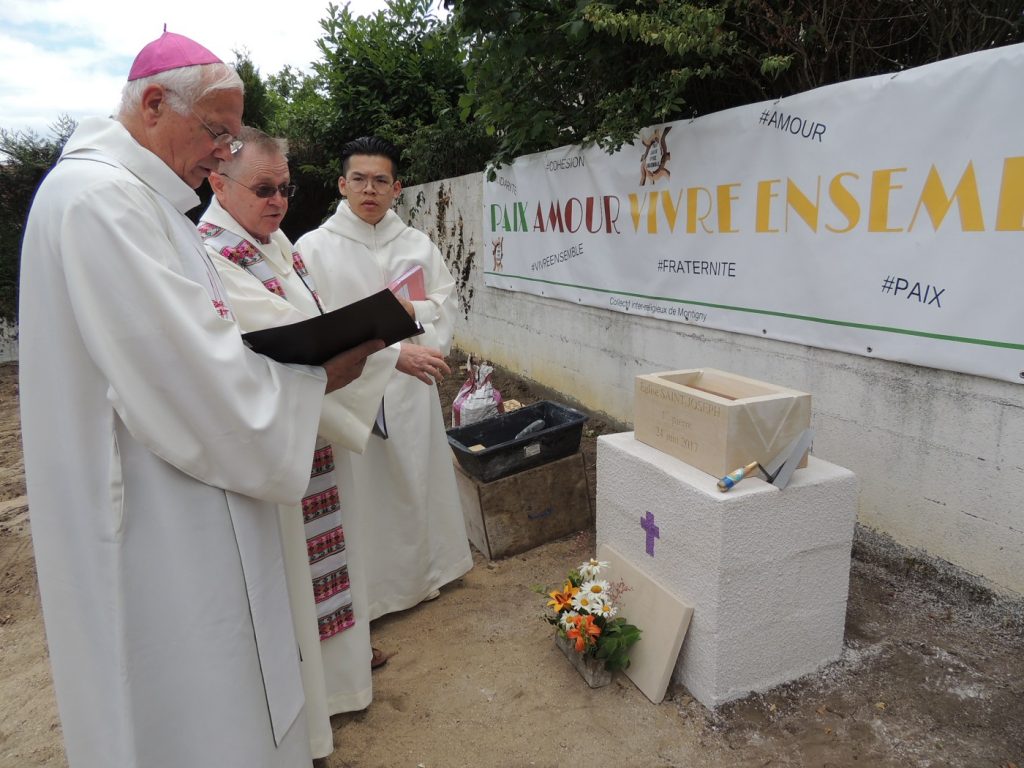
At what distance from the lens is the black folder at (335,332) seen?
156cm

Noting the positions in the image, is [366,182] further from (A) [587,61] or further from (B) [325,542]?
(A) [587,61]

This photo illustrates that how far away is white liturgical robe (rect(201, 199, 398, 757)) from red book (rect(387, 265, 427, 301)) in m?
0.76

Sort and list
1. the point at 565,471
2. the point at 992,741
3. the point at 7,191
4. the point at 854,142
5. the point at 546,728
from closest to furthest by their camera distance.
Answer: the point at 992,741 < the point at 546,728 < the point at 854,142 < the point at 565,471 < the point at 7,191

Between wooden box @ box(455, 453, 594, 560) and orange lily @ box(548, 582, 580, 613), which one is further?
wooden box @ box(455, 453, 594, 560)

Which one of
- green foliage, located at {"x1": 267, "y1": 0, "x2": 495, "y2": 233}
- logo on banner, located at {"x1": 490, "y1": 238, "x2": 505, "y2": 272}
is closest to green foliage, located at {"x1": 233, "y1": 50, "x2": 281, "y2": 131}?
green foliage, located at {"x1": 267, "y1": 0, "x2": 495, "y2": 233}

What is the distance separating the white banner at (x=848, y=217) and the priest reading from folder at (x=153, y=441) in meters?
2.31

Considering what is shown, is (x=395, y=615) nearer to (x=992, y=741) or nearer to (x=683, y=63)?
(x=992, y=741)

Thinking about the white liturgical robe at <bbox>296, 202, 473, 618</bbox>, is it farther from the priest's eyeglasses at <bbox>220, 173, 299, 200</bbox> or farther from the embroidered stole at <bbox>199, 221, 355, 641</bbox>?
the priest's eyeglasses at <bbox>220, 173, 299, 200</bbox>

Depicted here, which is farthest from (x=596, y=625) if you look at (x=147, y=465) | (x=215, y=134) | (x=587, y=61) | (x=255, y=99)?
(x=255, y=99)

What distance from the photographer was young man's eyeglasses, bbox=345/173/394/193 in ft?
9.80

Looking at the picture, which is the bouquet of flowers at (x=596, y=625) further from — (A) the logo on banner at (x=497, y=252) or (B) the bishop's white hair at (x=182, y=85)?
(A) the logo on banner at (x=497, y=252)

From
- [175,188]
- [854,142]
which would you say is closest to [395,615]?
[175,188]

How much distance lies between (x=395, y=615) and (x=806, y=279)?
2467 mm

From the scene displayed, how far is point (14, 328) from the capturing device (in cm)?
914
